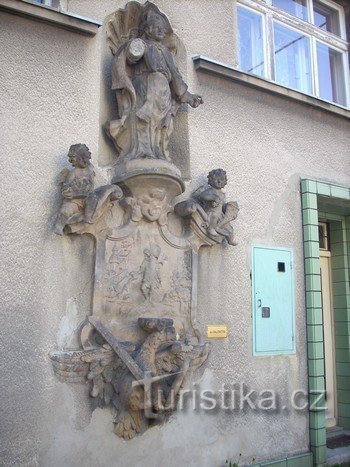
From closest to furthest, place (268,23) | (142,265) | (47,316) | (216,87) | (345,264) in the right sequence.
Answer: (47,316)
(142,265)
(216,87)
(268,23)
(345,264)

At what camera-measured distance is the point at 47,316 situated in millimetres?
Result: 3867

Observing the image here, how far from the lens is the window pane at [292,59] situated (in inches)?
244

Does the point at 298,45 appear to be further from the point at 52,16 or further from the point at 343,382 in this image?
the point at 343,382

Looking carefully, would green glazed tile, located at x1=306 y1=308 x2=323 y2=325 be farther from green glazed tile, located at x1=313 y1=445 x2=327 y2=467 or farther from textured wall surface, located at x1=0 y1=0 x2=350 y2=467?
green glazed tile, located at x1=313 y1=445 x2=327 y2=467

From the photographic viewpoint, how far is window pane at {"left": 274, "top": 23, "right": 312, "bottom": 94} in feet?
20.3

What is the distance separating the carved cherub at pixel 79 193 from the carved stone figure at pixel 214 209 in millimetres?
853

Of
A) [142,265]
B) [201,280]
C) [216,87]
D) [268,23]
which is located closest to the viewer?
[142,265]

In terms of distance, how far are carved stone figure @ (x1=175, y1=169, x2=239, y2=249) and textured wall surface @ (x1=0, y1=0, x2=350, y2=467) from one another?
18cm

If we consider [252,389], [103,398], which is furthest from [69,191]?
[252,389]

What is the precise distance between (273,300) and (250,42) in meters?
2.90

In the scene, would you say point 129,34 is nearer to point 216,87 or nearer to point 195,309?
point 216,87

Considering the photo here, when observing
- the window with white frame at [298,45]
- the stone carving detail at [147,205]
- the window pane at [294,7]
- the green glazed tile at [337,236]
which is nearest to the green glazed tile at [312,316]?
the green glazed tile at [337,236]

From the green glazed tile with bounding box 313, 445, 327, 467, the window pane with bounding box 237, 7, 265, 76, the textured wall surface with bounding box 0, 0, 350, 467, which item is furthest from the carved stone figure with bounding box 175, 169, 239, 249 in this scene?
the green glazed tile with bounding box 313, 445, 327, 467

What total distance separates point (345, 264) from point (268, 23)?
3.01 m
